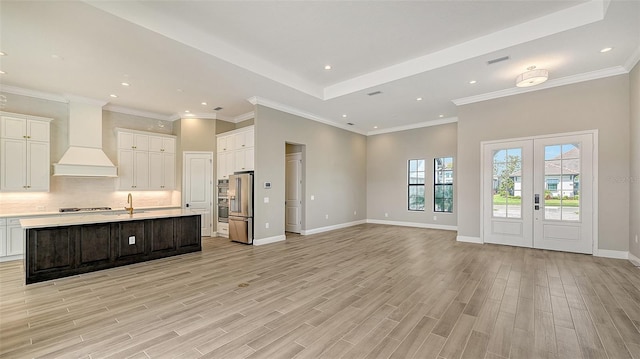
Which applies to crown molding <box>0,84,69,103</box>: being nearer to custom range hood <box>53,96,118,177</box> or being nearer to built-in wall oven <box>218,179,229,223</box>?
custom range hood <box>53,96,118,177</box>

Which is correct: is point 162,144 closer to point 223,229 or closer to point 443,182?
point 223,229

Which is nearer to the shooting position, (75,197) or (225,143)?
(75,197)

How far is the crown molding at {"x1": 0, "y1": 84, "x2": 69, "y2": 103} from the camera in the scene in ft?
17.9

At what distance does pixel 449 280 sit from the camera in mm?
3822

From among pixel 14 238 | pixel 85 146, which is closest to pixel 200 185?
pixel 85 146

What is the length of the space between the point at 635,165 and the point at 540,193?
1.39m

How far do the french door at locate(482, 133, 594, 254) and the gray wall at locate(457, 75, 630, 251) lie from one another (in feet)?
0.60

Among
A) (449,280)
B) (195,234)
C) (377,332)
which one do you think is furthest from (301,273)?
(195,234)

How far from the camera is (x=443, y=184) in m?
8.46

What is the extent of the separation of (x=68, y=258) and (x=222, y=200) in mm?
3542

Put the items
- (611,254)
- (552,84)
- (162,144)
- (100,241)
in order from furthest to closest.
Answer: (162,144), (552,84), (611,254), (100,241)

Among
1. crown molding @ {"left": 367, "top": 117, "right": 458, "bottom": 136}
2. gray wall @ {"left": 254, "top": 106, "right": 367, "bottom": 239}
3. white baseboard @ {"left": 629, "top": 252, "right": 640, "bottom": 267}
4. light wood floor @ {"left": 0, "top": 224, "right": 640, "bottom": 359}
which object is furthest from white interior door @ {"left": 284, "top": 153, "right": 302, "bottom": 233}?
white baseboard @ {"left": 629, "top": 252, "right": 640, "bottom": 267}

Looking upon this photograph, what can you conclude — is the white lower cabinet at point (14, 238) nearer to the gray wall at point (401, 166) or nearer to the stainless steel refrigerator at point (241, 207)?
the stainless steel refrigerator at point (241, 207)

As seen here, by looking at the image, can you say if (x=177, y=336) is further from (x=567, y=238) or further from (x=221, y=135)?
(x=567, y=238)
